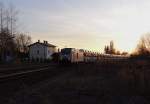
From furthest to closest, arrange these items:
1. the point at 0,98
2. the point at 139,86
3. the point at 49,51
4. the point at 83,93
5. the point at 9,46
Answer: the point at 49,51
the point at 9,46
the point at 139,86
the point at 83,93
the point at 0,98

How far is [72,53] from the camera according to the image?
49.4 metres

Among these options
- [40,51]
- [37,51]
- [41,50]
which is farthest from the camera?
[37,51]

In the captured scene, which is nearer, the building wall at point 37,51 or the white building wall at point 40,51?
the white building wall at point 40,51

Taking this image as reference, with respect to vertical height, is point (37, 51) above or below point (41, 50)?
below

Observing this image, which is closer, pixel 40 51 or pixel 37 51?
pixel 40 51

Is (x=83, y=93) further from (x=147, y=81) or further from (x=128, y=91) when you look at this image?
(x=147, y=81)

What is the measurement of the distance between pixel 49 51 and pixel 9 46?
3484cm

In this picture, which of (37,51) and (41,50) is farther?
(37,51)

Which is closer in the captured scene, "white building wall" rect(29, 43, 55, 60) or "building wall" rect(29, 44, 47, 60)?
"white building wall" rect(29, 43, 55, 60)

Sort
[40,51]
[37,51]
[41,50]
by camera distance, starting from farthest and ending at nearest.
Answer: [37,51]
[40,51]
[41,50]

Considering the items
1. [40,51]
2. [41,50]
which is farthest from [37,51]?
[41,50]

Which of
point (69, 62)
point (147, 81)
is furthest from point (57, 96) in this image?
point (69, 62)

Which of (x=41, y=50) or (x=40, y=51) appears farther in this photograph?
(x=40, y=51)

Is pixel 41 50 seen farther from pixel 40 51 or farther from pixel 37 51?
pixel 37 51
